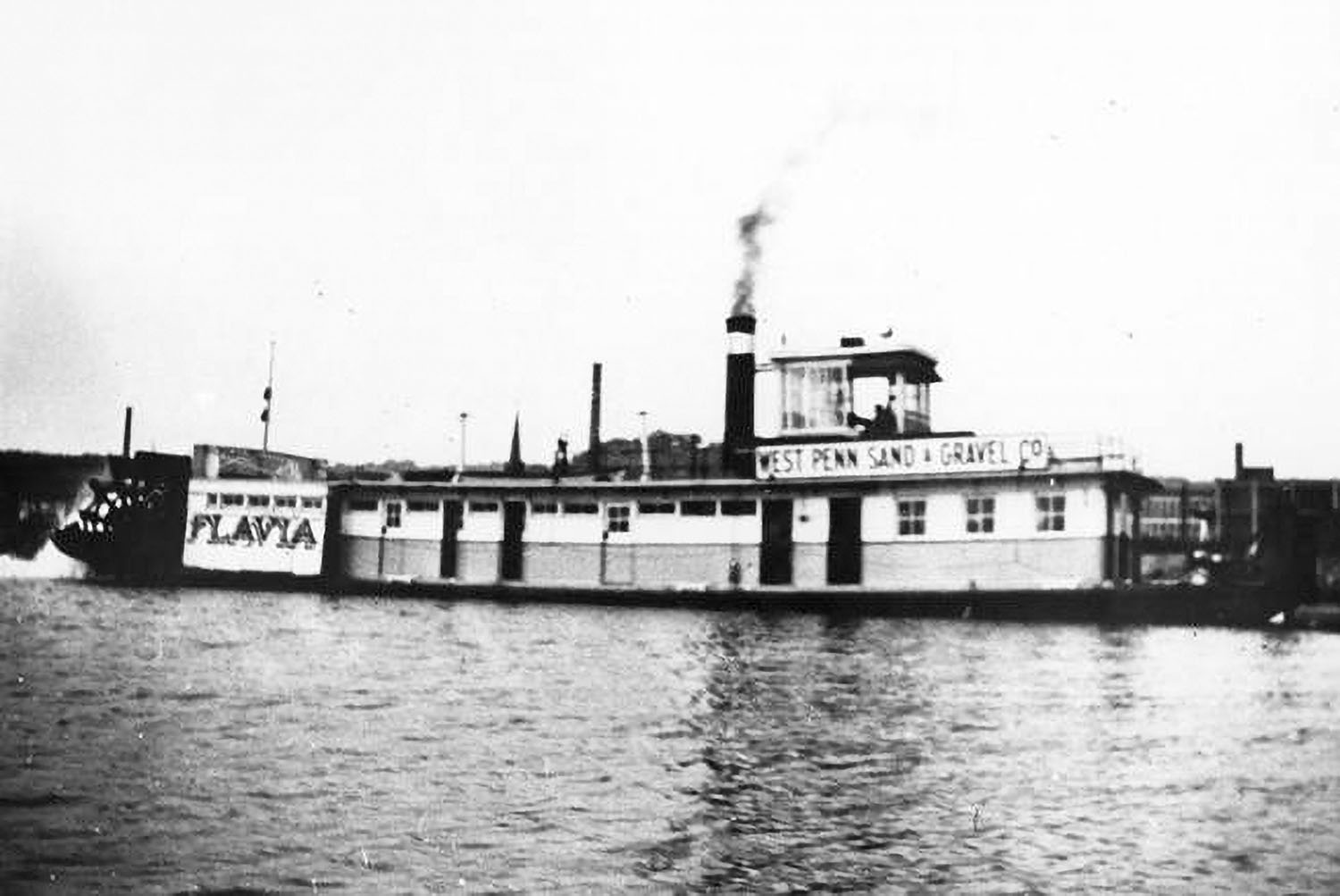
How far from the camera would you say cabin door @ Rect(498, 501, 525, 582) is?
98.7 ft

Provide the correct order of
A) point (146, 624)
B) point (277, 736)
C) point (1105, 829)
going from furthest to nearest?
point (146, 624) → point (277, 736) → point (1105, 829)

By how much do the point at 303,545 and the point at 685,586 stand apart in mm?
11071

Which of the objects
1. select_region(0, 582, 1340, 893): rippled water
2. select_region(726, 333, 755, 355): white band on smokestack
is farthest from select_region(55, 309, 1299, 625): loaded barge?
select_region(0, 582, 1340, 893): rippled water

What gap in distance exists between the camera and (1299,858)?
748 cm

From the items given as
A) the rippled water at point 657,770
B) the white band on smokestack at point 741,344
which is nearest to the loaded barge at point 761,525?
the white band on smokestack at point 741,344

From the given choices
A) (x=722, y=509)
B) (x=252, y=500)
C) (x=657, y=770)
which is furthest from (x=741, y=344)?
(x=657, y=770)

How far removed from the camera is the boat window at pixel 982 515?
24.8 metres

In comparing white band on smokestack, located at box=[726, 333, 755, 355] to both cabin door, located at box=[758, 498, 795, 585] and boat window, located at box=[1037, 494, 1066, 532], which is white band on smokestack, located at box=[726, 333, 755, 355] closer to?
cabin door, located at box=[758, 498, 795, 585]

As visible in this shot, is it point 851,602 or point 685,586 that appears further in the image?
point 685,586

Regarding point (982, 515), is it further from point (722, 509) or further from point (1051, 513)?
point (722, 509)

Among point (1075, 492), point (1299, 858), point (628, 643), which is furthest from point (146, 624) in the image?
point (1299, 858)

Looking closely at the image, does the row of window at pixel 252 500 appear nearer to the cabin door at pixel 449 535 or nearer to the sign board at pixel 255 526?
the sign board at pixel 255 526

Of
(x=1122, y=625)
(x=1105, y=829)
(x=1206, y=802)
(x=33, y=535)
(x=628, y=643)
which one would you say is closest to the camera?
(x=1105, y=829)

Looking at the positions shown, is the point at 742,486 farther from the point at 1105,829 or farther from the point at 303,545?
the point at 1105,829
